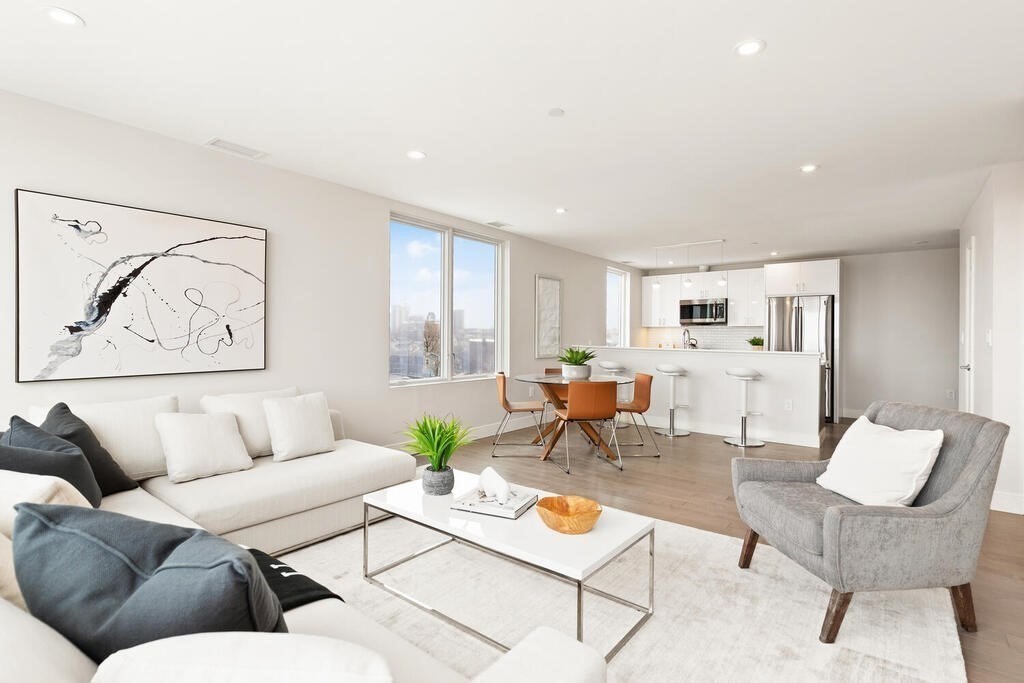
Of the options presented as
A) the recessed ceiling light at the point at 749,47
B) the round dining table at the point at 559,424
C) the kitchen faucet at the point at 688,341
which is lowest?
the round dining table at the point at 559,424

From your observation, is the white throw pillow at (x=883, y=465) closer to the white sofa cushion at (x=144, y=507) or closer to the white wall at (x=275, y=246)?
the white sofa cushion at (x=144, y=507)

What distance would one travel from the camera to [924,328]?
24.1 ft

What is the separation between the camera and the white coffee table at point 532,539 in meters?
1.87

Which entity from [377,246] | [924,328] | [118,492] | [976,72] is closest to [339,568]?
[118,492]

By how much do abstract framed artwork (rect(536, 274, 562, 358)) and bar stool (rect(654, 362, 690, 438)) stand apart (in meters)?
1.41

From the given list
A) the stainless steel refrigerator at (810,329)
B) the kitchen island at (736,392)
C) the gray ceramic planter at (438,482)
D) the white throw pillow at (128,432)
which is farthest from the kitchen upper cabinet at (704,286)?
the white throw pillow at (128,432)

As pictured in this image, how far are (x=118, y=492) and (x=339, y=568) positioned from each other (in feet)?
3.67

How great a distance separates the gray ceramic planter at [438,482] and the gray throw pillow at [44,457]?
132 cm

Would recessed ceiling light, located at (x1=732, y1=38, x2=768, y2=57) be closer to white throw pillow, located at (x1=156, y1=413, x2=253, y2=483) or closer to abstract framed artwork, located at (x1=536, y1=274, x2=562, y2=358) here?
white throw pillow, located at (x1=156, y1=413, x2=253, y2=483)

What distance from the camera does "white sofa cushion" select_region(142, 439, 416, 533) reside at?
8.48 feet

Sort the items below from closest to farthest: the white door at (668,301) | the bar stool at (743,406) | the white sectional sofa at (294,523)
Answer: the white sectional sofa at (294,523) → the bar stool at (743,406) → the white door at (668,301)

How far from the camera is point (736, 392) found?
630 cm

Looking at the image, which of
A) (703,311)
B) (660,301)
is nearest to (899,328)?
(703,311)

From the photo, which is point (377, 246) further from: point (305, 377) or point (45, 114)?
point (45, 114)
